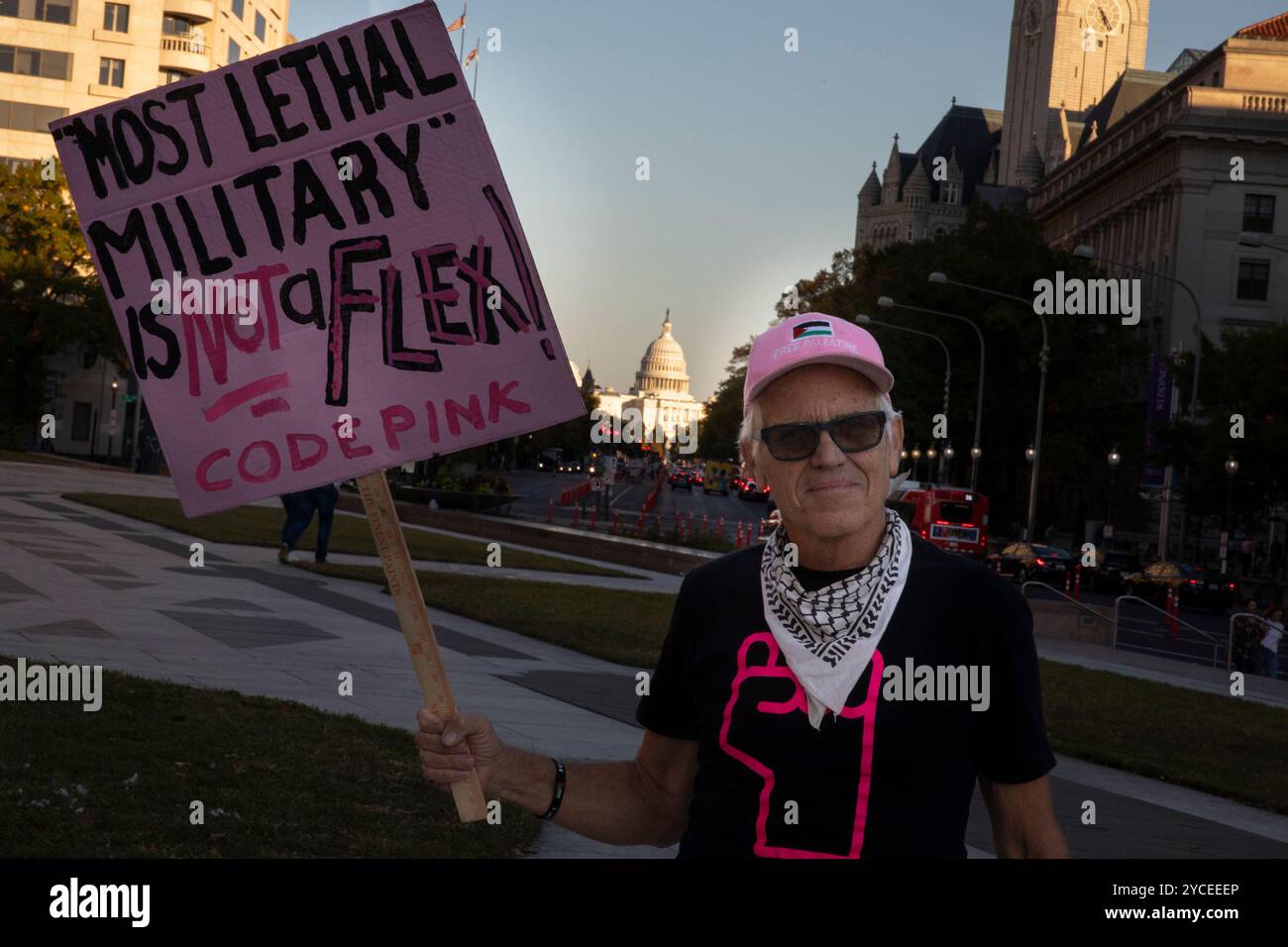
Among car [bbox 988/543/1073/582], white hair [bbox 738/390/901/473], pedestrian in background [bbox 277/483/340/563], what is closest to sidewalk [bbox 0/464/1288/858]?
pedestrian in background [bbox 277/483/340/563]

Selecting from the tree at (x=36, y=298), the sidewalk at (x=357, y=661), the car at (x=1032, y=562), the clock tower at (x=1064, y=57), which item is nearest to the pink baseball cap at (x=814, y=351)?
the sidewalk at (x=357, y=661)

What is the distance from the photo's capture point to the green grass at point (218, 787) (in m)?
6.32

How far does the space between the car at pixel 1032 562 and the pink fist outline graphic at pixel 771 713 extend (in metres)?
47.1

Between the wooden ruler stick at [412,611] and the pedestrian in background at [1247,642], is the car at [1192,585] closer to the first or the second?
the pedestrian in background at [1247,642]

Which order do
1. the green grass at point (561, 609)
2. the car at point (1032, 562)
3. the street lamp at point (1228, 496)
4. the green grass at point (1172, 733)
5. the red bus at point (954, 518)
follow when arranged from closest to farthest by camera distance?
1. the green grass at point (1172, 733)
2. the green grass at point (561, 609)
3. the street lamp at point (1228, 496)
4. the red bus at point (954, 518)
5. the car at point (1032, 562)

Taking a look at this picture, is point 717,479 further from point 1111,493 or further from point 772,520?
point 772,520

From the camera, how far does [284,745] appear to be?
27.3ft

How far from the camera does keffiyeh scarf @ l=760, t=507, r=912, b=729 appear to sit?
295cm

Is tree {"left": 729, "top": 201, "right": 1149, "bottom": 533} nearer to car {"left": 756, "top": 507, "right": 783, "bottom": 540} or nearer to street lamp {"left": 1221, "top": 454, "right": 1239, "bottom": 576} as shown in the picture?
street lamp {"left": 1221, "top": 454, "right": 1239, "bottom": 576}

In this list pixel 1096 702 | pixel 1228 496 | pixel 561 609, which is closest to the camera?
pixel 1096 702

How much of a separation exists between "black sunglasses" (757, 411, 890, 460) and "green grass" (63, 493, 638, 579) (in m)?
21.7

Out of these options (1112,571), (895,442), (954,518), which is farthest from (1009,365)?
(895,442)

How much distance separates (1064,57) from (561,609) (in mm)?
132167

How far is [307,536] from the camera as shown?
2841 centimetres
